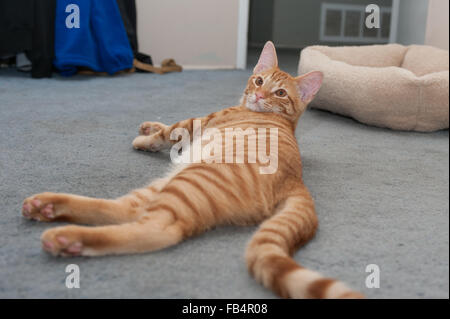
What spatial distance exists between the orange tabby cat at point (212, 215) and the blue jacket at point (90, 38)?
78.2 inches

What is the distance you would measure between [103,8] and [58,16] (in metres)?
0.30

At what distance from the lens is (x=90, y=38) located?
3020mm

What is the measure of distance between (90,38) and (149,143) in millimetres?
1645

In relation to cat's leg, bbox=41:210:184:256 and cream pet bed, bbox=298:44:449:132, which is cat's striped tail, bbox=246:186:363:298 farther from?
cream pet bed, bbox=298:44:449:132

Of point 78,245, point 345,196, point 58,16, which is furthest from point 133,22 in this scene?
point 78,245

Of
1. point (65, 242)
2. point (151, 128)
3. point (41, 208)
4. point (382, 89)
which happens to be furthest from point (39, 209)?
point (382, 89)

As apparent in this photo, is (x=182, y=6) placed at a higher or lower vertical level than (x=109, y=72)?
higher

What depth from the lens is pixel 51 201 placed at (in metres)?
1.07

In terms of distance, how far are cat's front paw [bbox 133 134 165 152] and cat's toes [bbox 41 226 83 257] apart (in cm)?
75

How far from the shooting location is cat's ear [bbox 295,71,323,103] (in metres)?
1.56

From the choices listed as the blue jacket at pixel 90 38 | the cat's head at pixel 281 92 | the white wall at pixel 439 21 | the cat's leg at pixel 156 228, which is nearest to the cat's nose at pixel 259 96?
the cat's head at pixel 281 92

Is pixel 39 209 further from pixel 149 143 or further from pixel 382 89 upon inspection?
pixel 382 89

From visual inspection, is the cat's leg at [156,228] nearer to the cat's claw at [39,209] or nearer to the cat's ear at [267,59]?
the cat's claw at [39,209]
